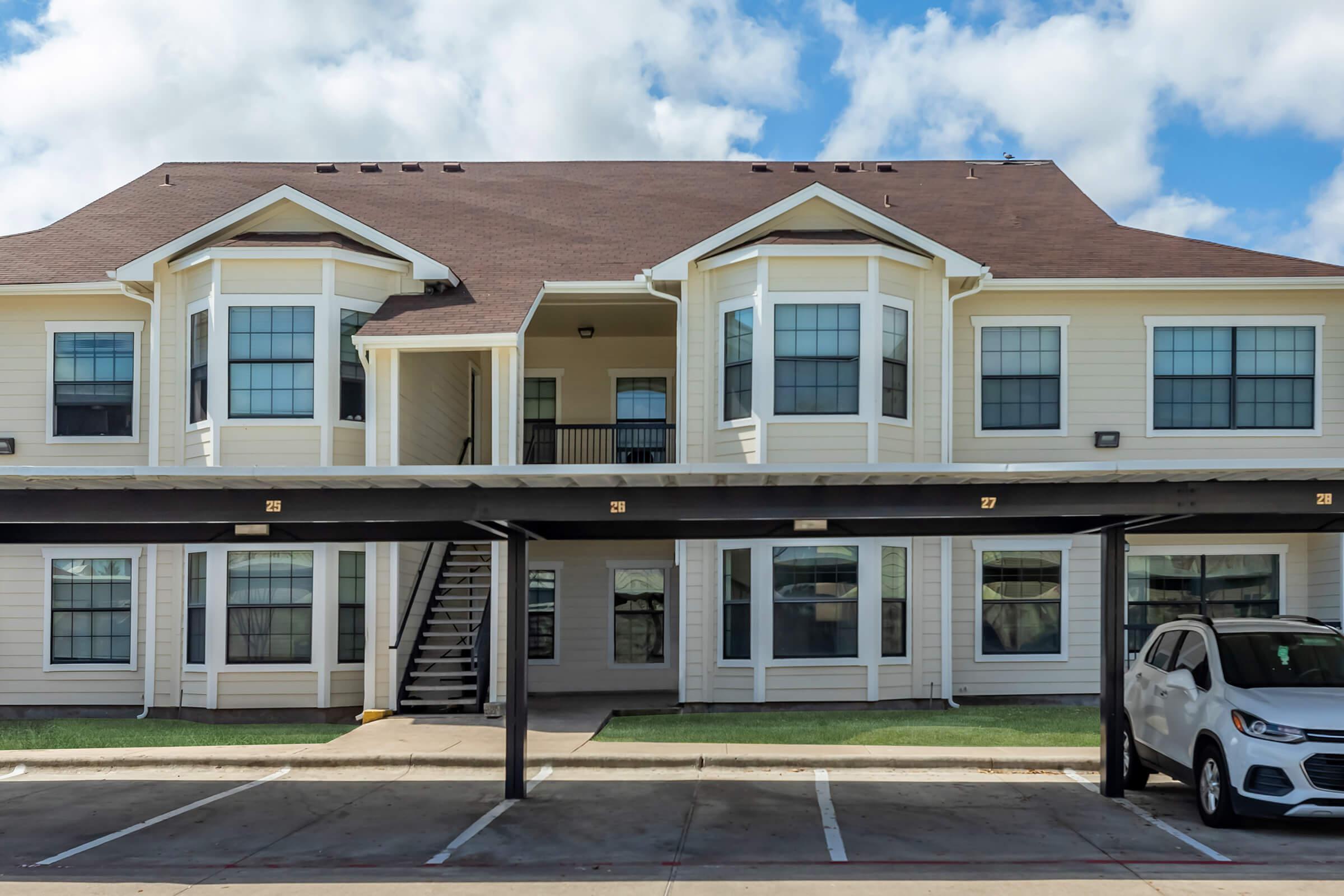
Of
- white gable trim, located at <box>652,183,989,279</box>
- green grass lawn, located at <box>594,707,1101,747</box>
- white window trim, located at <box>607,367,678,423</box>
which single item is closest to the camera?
green grass lawn, located at <box>594,707,1101,747</box>

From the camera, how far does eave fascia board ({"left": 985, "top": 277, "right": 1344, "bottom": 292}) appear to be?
18.3 metres

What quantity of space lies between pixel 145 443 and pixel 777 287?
9728mm

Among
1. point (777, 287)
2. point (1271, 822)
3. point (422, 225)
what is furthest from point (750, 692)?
point (422, 225)

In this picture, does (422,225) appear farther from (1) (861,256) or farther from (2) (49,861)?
(2) (49,861)

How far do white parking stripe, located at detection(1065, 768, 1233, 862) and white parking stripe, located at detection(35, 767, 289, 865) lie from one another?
26.9 ft

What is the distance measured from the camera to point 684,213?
2155cm

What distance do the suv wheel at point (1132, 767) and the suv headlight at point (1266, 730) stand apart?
197 centimetres

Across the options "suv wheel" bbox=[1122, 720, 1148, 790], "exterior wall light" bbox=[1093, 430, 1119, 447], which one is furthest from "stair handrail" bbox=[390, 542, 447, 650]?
"exterior wall light" bbox=[1093, 430, 1119, 447]

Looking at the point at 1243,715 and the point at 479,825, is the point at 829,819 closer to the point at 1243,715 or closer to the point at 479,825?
the point at 479,825

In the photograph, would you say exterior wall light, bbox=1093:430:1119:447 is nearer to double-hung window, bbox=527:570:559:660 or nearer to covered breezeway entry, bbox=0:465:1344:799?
covered breezeway entry, bbox=0:465:1344:799

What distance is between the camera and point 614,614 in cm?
2106

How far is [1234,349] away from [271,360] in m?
14.1

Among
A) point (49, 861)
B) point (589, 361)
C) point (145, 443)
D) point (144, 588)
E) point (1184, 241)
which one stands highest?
point (1184, 241)

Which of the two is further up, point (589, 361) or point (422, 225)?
point (422, 225)
